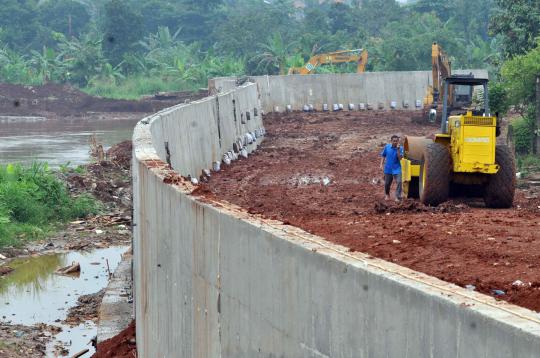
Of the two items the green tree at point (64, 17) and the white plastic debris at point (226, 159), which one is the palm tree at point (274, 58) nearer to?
the green tree at point (64, 17)

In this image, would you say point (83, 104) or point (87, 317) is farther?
point (83, 104)

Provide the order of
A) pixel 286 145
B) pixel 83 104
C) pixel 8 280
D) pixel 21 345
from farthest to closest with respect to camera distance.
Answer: pixel 83 104 → pixel 286 145 → pixel 8 280 → pixel 21 345

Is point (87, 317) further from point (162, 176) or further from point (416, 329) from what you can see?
point (416, 329)

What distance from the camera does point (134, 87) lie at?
256ft

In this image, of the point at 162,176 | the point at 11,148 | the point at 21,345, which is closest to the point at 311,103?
the point at 11,148

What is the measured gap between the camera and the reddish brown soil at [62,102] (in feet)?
229

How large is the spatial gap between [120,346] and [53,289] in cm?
708

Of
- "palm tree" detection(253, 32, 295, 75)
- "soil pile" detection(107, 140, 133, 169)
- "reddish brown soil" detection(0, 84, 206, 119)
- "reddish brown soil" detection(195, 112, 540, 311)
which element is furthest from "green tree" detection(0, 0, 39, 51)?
"reddish brown soil" detection(195, 112, 540, 311)

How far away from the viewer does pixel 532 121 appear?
97.4 ft

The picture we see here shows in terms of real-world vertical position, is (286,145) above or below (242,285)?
below

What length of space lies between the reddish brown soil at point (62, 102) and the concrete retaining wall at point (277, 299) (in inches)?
Answer: 2296

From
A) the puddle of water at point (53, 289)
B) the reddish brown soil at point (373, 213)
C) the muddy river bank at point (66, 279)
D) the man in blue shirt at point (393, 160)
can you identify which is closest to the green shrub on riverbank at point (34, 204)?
the muddy river bank at point (66, 279)

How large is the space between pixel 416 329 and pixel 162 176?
6209 millimetres

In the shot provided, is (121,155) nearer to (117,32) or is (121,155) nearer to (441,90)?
(441,90)
